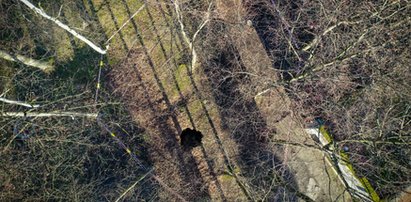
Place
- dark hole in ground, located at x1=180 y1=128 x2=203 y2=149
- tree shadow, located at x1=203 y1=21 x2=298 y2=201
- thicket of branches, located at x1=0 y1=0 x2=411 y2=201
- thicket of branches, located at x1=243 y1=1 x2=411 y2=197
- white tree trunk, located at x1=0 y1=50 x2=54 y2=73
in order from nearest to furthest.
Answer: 1. thicket of branches, located at x1=243 y1=1 x2=411 y2=197
2. thicket of branches, located at x1=0 y1=0 x2=411 y2=201
3. white tree trunk, located at x1=0 y1=50 x2=54 y2=73
4. tree shadow, located at x1=203 y1=21 x2=298 y2=201
5. dark hole in ground, located at x1=180 y1=128 x2=203 y2=149

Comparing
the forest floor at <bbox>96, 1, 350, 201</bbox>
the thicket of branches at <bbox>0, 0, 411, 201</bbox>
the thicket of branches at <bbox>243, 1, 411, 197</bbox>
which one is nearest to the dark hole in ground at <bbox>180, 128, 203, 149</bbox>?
the forest floor at <bbox>96, 1, 350, 201</bbox>

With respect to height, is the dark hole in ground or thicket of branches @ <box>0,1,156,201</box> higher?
thicket of branches @ <box>0,1,156,201</box>

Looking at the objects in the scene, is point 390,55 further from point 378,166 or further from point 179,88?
point 179,88

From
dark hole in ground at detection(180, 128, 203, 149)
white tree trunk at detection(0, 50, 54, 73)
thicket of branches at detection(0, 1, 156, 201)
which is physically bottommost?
dark hole in ground at detection(180, 128, 203, 149)

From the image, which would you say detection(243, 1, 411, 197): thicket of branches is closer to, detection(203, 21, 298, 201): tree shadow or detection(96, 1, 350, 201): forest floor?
detection(96, 1, 350, 201): forest floor

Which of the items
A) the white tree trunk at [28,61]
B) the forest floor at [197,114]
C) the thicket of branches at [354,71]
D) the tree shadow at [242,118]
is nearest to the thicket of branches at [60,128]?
the white tree trunk at [28,61]

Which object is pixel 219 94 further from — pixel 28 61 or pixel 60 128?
pixel 28 61

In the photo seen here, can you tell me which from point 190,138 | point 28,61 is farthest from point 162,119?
point 28,61
